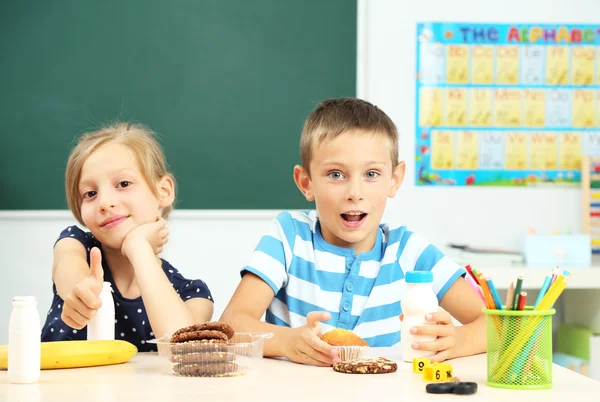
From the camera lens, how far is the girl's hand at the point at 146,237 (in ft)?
5.37

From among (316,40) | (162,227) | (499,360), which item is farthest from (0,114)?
(499,360)

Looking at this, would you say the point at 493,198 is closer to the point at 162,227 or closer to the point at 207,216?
the point at 207,216

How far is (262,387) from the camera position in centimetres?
108

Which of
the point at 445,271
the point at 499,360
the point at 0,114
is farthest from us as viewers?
the point at 0,114

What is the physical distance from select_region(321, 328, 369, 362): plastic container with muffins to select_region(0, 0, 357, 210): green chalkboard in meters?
2.20

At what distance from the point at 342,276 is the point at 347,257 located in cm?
5

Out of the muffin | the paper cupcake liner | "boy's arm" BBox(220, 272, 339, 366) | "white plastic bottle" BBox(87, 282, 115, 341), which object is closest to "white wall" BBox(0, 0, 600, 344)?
"boy's arm" BBox(220, 272, 339, 366)

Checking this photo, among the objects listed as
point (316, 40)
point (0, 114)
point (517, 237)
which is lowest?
point (517, 237)

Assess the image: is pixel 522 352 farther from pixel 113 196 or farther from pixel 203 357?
pixel 113 196

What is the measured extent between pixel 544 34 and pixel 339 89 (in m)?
1.03

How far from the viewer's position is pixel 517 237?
145 inches

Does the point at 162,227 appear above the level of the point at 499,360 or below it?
above

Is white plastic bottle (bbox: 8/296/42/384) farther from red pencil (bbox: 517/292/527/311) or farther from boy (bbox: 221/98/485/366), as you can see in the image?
red pencil (bbox: 517/292/527/311)

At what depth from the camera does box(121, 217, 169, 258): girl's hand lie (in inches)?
64.4
